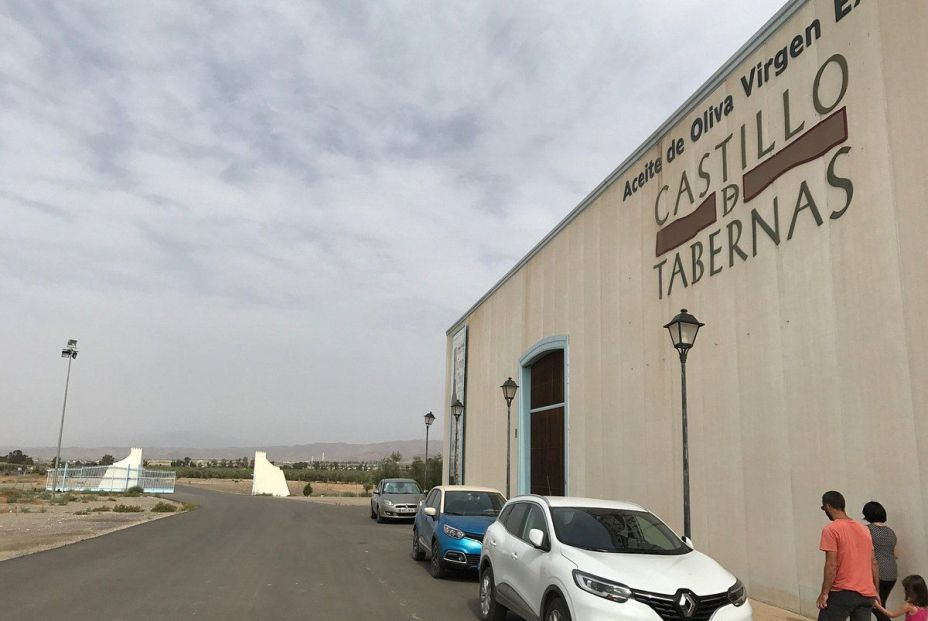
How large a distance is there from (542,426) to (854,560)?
47.9 feet

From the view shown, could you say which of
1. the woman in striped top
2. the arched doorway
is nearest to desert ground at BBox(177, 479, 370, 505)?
the arched doorway

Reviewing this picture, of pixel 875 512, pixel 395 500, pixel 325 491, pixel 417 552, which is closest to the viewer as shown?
pixel 875 512

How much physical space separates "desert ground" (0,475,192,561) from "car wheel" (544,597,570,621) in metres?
12.1

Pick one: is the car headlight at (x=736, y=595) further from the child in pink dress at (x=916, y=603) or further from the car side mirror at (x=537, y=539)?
the car side mirror at (x=537, y=539)

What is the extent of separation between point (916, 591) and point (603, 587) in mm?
3571

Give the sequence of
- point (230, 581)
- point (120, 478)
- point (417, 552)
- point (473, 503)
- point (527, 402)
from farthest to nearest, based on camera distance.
Answer: 1. point (120, 478)
2. point (527, 402)
3. point (417, 552)
4. point (473, 503)
5. point (230, 581)

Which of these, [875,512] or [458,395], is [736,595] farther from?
[458,395]

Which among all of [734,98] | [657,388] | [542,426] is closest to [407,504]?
[542,426]

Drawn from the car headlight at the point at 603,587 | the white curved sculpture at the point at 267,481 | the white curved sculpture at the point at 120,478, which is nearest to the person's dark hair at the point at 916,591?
the car headlight at the point at 603,587

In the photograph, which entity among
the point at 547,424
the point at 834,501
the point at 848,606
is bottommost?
the point at 848,606

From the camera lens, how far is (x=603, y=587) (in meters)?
6.13

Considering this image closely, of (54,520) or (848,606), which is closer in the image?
(848,606)

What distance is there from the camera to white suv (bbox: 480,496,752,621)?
6.05m

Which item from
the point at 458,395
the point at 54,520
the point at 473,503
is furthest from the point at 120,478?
the point at 473,503
